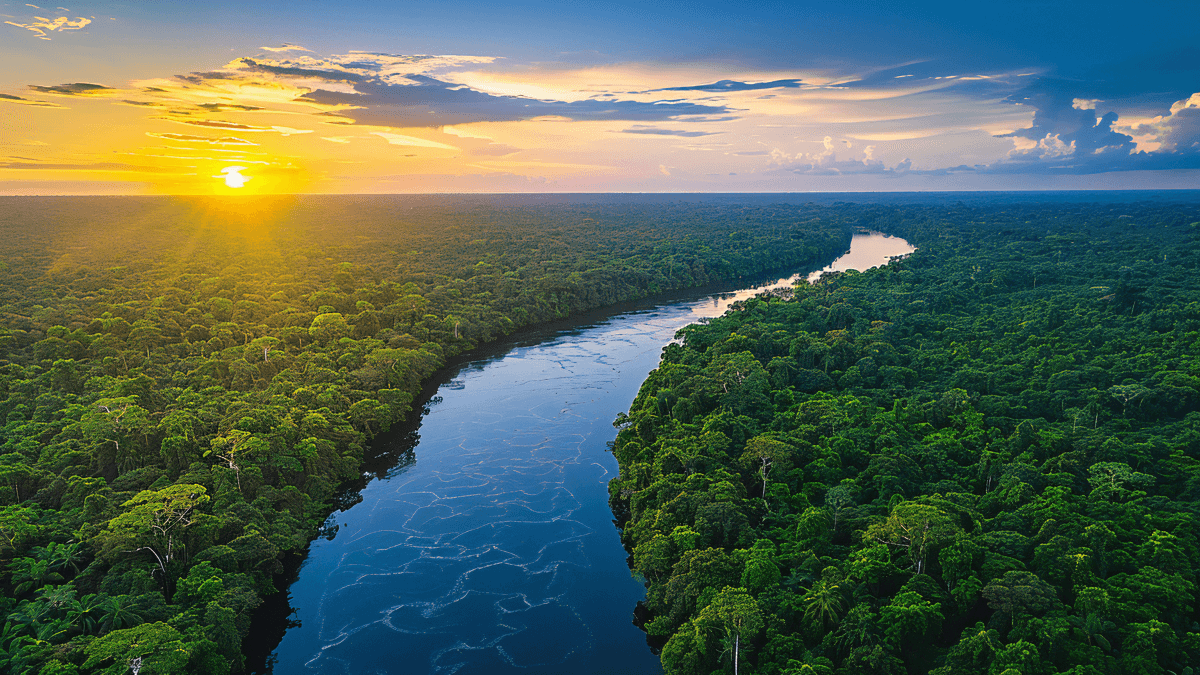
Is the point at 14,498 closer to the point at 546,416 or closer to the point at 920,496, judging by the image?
the point at 546,416

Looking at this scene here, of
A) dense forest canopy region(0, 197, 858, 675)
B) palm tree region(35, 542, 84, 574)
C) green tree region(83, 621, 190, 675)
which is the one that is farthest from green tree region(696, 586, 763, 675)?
palm tree region(35, 542, 84, 574)

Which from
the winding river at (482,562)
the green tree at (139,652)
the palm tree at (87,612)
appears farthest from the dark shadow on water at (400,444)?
the palm tree at (87,612)

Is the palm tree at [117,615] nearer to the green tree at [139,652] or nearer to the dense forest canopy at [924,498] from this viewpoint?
the green tree at [139,652]

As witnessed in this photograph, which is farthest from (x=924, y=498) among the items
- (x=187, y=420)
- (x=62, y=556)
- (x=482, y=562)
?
(x=187, y=420)

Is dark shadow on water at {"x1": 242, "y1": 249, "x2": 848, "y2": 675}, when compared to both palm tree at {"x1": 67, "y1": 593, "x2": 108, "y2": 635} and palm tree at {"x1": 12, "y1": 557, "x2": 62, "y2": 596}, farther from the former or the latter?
palm tree at {"x1": 12, "y1": 557, "x2": 62, "y2": 596}

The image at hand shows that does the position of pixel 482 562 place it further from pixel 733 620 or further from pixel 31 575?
pixel 31 575

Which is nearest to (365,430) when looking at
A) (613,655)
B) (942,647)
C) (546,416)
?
(546,416)

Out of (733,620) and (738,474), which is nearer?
(733,620)
